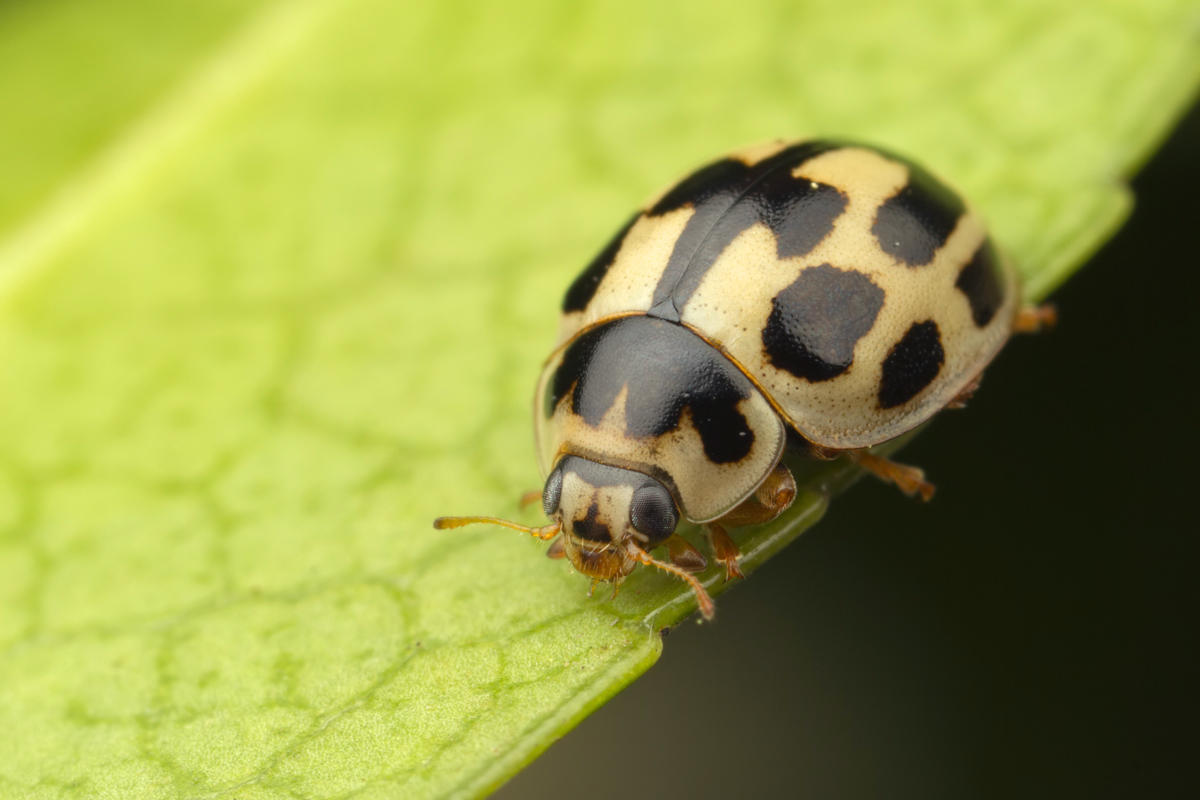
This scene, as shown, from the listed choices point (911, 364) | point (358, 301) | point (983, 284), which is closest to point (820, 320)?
point (911, 364)

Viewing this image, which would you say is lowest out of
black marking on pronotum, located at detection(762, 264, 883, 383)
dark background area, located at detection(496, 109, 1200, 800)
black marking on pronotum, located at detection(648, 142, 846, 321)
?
dark background area, located at detection(496, 109, 1200, 800)

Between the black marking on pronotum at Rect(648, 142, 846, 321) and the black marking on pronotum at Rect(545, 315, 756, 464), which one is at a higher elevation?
the black marking on pronotum at Rect(648, 142, 846, 321)

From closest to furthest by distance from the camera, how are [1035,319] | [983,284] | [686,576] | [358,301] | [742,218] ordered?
[686,576] → [742,218] → [983,284] → [1035,319] → [358,301]

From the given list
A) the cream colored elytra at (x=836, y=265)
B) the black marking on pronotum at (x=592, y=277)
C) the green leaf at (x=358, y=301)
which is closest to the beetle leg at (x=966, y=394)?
the cream colored elytra at (x=836, y=265)

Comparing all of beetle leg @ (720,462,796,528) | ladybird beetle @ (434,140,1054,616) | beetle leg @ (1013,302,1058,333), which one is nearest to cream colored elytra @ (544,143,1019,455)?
ladybird beetle @ (434,140,1054,616)

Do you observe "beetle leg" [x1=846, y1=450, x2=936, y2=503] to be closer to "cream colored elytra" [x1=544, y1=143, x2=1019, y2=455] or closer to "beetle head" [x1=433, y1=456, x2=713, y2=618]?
"cream colored elytra" [x1=544, y1=143, x2=1019, y2=455]

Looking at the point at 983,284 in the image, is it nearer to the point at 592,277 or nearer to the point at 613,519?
the point at 592,277
